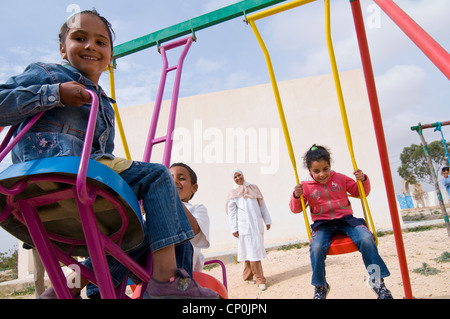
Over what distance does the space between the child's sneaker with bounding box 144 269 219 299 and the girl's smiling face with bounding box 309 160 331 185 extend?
1.94 metres

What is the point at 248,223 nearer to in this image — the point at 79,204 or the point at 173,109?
the point at 173,109

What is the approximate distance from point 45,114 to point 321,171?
2239 millimetres

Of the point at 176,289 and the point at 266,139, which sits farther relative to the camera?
the point at 266,139

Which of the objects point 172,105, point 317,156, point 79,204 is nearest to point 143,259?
point 79,204

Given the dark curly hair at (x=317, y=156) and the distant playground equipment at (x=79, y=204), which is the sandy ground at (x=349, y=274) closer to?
the dark curly hair at (x=317, y=156)

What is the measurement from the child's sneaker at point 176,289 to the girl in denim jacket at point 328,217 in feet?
5.10

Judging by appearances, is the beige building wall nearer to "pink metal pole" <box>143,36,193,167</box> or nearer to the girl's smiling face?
the girl's smiling face

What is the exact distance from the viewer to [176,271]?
1.06 metres

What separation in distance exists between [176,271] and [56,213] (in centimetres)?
46

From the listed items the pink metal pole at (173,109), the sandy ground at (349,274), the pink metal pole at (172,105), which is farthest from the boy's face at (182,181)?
the sandy ground at (349,274)

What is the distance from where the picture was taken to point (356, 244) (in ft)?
7.57

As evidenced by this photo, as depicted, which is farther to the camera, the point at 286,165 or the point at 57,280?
the point at 286,165

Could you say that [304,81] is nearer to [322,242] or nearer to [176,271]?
[322,242]
